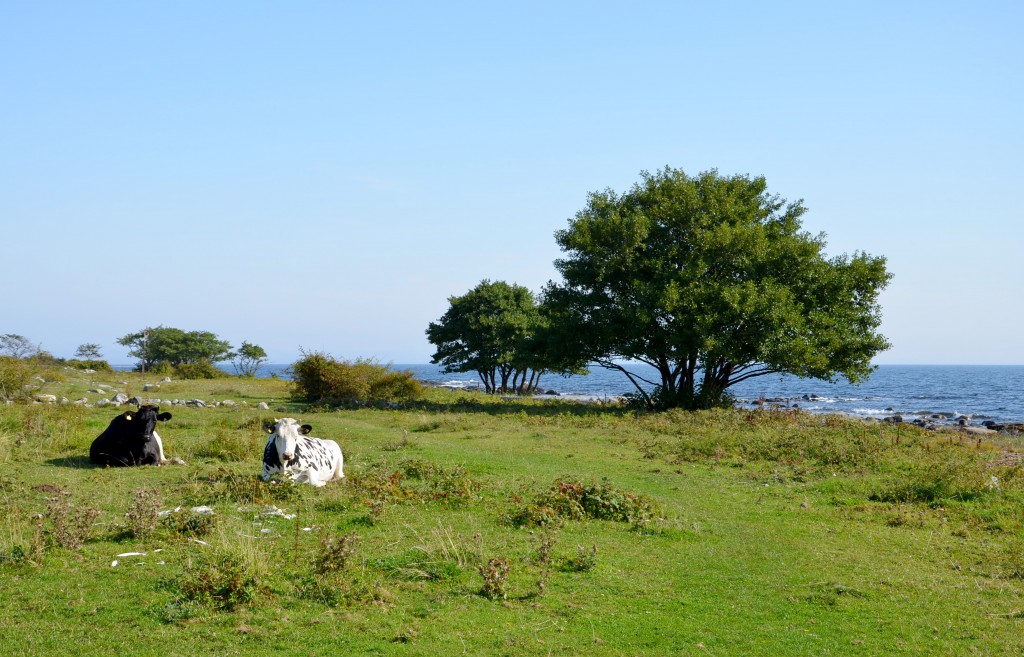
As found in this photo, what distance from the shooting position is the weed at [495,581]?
8109 mm

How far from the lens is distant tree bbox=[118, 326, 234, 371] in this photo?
84.2 m

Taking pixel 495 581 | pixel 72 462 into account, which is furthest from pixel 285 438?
pixel 495 581

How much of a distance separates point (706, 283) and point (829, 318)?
18.3ft

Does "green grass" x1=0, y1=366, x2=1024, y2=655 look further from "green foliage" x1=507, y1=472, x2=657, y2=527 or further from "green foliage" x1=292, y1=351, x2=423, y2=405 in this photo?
"green foliage" x1=292, y1=351, x2=423, y2=405

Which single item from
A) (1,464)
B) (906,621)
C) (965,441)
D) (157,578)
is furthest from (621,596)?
(965,441)

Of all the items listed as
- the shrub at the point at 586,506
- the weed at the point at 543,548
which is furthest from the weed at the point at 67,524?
the shrub at the point at 586,506

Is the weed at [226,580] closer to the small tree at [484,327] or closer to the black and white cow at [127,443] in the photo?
the black and white cow at [127,443]

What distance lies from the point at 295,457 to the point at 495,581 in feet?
22.3

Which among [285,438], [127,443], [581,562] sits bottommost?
[581,562]

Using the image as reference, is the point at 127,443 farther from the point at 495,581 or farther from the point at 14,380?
the point at 14,380

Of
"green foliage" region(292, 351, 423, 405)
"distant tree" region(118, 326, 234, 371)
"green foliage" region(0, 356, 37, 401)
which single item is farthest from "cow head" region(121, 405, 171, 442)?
"distant tree" region(118, 326, 234, 371)

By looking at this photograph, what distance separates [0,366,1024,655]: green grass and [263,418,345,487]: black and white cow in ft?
1.90

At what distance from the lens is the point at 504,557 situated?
934 centimetres

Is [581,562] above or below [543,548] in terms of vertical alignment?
below
